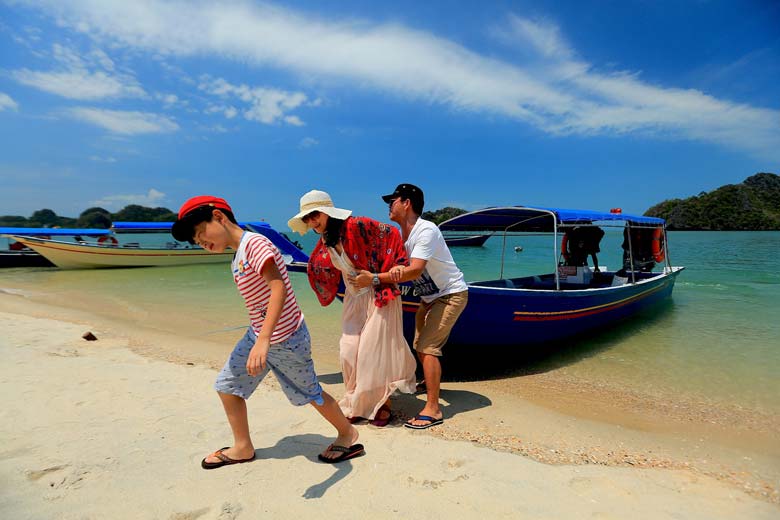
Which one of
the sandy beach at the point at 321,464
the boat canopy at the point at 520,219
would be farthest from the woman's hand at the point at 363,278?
the boat canopy at the point at 520,219

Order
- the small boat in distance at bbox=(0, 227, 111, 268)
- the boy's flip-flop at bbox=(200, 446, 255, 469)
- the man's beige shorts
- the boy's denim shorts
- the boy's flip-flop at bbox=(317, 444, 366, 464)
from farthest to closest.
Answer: the small boat in distance at bbox=(0, 227, 111, 268) < the man's beige shorts < the boy's flip-flop at bbox=(317, 444, 366, 464) < the boy's flip-flop at bbox=(200, 446, 255, 469) < the boy's denim shorts

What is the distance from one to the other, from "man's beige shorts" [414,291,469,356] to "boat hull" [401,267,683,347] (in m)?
0.82

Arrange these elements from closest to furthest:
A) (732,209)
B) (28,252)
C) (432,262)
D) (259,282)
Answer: (259,282) → (432,262) → (28,252) → (732,209)

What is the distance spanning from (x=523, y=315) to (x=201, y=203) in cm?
432

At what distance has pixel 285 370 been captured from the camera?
8.43 feet

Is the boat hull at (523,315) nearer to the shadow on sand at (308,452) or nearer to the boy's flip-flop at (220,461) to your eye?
the shadow on sand at (308,452)

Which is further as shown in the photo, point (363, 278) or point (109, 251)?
point (109, 251)

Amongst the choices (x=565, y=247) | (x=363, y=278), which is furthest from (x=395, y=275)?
(x=565, y=247)

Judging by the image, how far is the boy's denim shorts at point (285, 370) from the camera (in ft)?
8.30

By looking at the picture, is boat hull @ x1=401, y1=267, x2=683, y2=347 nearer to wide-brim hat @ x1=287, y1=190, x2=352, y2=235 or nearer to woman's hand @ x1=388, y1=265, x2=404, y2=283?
woman's hand @ x1=388, y1=265, x2=404, y2=283

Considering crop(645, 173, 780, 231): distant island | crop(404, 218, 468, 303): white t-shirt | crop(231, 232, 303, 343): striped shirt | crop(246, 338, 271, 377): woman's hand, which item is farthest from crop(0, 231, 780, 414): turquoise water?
crop(645, 173, 780, 231): distant island

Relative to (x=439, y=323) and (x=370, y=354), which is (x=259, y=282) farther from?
(x=439, y=323)

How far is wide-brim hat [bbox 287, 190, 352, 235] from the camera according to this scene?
3.13 m

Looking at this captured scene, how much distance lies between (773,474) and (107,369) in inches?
252
